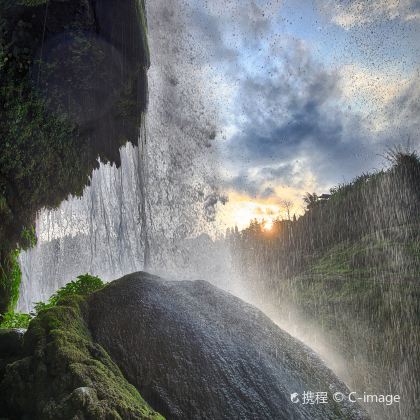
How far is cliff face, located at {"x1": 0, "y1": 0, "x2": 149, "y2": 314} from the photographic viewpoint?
5.39 metres

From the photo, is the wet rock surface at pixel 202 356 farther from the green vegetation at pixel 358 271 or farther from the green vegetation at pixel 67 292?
the green vegetation at pixel 358 271

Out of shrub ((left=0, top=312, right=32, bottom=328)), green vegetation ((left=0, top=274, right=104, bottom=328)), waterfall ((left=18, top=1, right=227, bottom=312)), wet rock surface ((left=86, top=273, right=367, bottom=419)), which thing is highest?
waterfall ((left=18, top=1, right=227, bottom=312))

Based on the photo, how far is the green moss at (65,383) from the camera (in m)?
3.00

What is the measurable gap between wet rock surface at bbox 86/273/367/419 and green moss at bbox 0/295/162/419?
547 millimetres

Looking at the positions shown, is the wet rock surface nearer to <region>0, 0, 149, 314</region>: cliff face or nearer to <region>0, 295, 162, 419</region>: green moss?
<region>0, 295, 162, 419</region>: green moss

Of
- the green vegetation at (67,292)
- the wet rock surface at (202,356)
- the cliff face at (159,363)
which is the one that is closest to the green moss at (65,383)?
the cliff face at (159,363)

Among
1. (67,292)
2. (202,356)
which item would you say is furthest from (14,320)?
(202,356)

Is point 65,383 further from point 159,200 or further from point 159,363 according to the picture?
point 159,200

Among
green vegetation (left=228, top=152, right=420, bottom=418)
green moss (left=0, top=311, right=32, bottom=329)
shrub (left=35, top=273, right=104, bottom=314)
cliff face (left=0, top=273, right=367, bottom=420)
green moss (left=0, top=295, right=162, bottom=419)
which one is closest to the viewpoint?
green moss (left=0, top=295, right=162, bottom=419)

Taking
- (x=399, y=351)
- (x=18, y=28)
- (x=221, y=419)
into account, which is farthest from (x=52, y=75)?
(x=399, y=351)

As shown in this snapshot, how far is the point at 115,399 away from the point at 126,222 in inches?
392

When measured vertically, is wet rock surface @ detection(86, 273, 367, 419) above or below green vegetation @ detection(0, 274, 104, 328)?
below

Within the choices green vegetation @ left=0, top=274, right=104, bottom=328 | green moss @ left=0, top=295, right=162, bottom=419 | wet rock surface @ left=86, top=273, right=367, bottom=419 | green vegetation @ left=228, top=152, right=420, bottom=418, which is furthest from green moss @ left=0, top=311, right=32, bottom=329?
green vegetation @ left=228, top=152, right=420, bottom=418

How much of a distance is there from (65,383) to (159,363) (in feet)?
4.90
